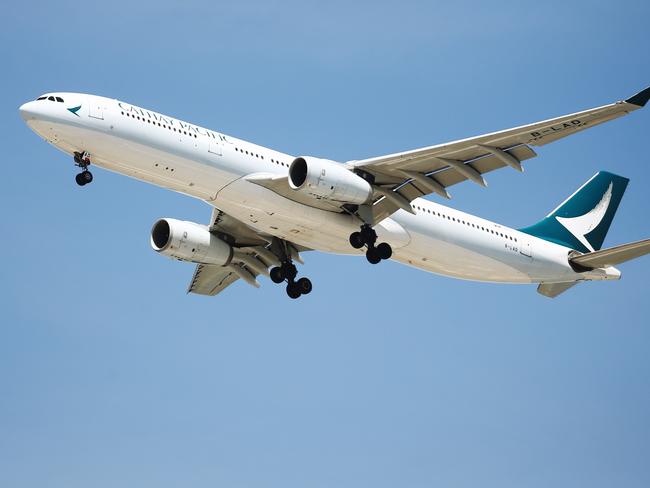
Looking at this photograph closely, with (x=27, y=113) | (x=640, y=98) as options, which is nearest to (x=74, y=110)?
(x=27, y=113)

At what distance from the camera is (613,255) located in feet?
135

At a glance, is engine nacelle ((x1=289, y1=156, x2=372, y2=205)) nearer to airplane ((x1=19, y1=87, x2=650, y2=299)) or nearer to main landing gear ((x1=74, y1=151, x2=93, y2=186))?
airplane ((x1=19, y1=87, x2=650, y2=299))

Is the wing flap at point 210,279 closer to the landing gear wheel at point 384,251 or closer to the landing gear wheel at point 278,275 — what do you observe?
the landing gear wheel at point 278,275

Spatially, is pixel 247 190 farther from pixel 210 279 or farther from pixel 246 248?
pixel 210 279

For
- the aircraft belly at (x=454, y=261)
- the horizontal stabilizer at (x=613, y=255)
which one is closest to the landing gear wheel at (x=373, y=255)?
the aircraft belly at (x=454, y=261)

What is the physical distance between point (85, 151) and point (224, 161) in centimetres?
442

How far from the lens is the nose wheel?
4172cm

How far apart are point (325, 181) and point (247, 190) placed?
2.58 meters

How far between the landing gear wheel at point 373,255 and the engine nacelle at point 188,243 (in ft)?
19.9

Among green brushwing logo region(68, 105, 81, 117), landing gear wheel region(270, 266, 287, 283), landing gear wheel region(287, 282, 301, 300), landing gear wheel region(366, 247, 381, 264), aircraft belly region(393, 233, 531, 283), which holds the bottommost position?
landing gear wheel region(287, 282, 301, 300)

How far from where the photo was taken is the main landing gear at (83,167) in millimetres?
34219

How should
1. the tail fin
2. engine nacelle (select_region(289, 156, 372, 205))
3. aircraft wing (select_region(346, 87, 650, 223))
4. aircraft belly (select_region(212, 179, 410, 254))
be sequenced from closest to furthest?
1. aircraft wing (select_region(346, 87, 650, 223))
2. engine nacelle (select_region(289, 156, 372, 205))
3. aircraft belly (select_region(212, 179, 410, 254))
4. the tail fin

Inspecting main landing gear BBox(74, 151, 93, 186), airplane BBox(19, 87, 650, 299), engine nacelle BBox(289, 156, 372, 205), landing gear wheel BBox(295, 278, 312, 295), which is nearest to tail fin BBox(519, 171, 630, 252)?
airplane BBox(19, 87, 650, 299)

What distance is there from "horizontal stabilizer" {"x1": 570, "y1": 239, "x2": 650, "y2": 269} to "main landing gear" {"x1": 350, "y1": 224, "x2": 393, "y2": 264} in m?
8.80
